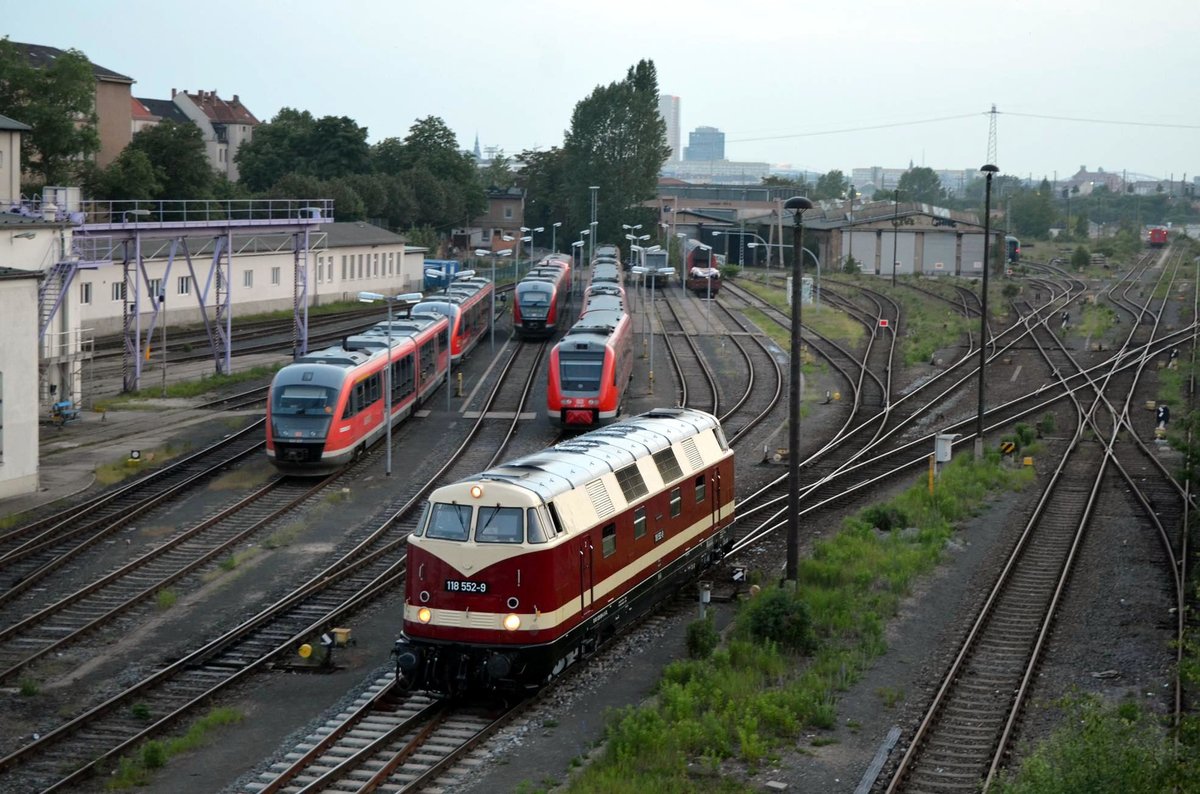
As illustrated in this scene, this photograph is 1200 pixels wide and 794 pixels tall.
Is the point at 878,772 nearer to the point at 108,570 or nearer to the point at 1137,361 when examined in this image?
the point at 108,570

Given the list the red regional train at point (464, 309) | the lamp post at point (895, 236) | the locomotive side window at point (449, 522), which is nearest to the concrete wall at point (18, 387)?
the locomotive side window at point (449, 522)

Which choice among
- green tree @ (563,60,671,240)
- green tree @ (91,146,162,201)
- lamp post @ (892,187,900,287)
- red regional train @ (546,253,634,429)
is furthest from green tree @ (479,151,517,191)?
red regional train @ (546,253,634,429)

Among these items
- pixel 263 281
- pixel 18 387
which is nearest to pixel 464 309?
pixel 263 281

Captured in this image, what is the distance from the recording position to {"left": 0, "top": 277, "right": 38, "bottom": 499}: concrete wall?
29203 mm

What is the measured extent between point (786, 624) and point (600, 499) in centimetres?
311

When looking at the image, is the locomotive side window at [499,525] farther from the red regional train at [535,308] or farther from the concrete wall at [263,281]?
the red regional train at [535,308]

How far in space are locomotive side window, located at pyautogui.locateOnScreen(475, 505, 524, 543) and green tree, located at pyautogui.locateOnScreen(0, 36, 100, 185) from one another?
5790 cm

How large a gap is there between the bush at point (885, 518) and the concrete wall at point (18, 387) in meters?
17.3

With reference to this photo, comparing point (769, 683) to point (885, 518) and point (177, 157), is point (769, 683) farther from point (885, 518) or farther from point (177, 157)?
point (177, 157)

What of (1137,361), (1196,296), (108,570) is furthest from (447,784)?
(1196,296)

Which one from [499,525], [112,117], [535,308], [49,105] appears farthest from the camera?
[112,117]

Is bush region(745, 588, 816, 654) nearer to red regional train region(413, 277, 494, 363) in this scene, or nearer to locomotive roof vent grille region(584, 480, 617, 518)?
locomotive roof vent grille region(584, 480, 617, 518)

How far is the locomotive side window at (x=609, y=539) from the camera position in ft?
62.0

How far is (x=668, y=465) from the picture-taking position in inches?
859
